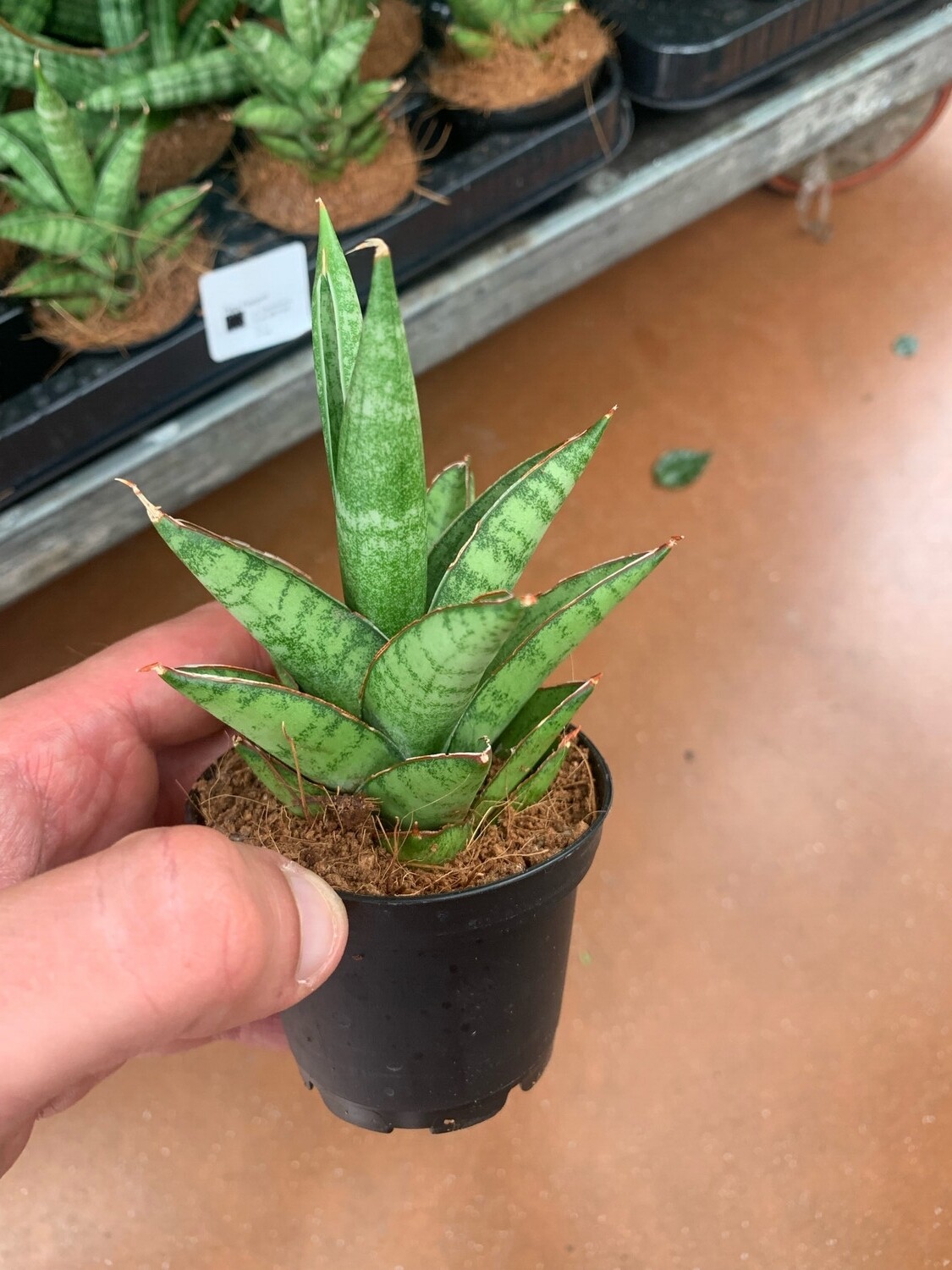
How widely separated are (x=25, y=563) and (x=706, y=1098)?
3.25ft

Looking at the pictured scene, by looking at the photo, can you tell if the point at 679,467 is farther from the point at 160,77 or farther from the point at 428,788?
the point at 428,788

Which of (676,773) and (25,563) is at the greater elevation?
(25,563)

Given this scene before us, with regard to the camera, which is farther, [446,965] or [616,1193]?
[616,1193]

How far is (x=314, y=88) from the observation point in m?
1.27

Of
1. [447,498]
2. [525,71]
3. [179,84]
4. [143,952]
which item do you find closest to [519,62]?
[525,71]

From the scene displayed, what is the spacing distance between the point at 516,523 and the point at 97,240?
33.9 inches

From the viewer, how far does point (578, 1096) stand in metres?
1.13

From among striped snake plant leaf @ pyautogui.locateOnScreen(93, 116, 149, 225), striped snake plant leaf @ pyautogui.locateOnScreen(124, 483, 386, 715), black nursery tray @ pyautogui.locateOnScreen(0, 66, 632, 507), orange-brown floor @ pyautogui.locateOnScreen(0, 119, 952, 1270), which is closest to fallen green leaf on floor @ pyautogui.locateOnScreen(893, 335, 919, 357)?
orange-brown floor @ pyautogui.locateOnScreen(0, 119, 952, 1270)

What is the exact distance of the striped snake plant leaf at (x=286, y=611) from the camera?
56 centimetres

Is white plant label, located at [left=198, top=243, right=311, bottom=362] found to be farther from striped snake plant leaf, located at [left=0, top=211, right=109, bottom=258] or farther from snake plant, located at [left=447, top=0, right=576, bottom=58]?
snake plant, located at [left=447, top=0, right=576, bottom=58]

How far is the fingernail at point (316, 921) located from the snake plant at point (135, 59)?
1056 mm

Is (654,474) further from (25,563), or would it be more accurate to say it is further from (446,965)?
(446,965)

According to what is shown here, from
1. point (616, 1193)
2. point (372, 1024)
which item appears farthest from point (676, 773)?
point (372, 1024)

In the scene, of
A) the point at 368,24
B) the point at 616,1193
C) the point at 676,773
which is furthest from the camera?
the point at 676,773
